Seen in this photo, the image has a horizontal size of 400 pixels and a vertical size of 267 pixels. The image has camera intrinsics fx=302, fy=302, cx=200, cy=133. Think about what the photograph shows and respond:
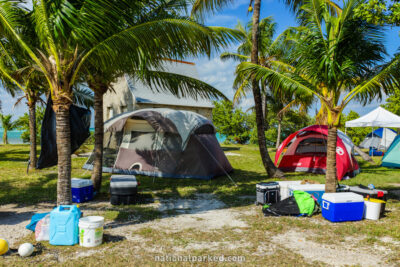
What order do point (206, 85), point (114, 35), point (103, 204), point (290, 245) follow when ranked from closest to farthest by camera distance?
point (290, 245), point (114, 35), point (103, 204), point (206, 85)

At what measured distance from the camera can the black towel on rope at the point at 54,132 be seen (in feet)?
20.2

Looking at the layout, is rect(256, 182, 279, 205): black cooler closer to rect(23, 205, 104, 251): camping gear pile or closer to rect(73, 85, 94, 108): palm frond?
rect(23, 205, 104, 251): camping gear pile

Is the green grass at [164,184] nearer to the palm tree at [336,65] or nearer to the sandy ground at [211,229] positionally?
the sandy ground at [211,229]

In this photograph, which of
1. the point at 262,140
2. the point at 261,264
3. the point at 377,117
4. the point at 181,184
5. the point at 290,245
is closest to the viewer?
the point at 261,264

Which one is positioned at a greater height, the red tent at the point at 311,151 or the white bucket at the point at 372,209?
the red tent at the point at 311,151

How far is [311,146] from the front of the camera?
443 inches

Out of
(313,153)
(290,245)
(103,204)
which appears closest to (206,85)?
(103,204)

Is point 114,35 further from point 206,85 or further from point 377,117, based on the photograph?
point 377,117

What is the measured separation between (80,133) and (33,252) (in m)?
3.10

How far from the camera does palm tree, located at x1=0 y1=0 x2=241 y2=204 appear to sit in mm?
4488

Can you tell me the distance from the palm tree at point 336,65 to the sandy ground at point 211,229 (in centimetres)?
217

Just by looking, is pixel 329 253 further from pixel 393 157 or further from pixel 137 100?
pixel 137 100

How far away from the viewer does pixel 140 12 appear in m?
5.39

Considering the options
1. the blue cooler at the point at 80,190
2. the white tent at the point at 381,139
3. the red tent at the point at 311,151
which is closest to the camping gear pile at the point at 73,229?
the blue cooler at the point at 80,190
